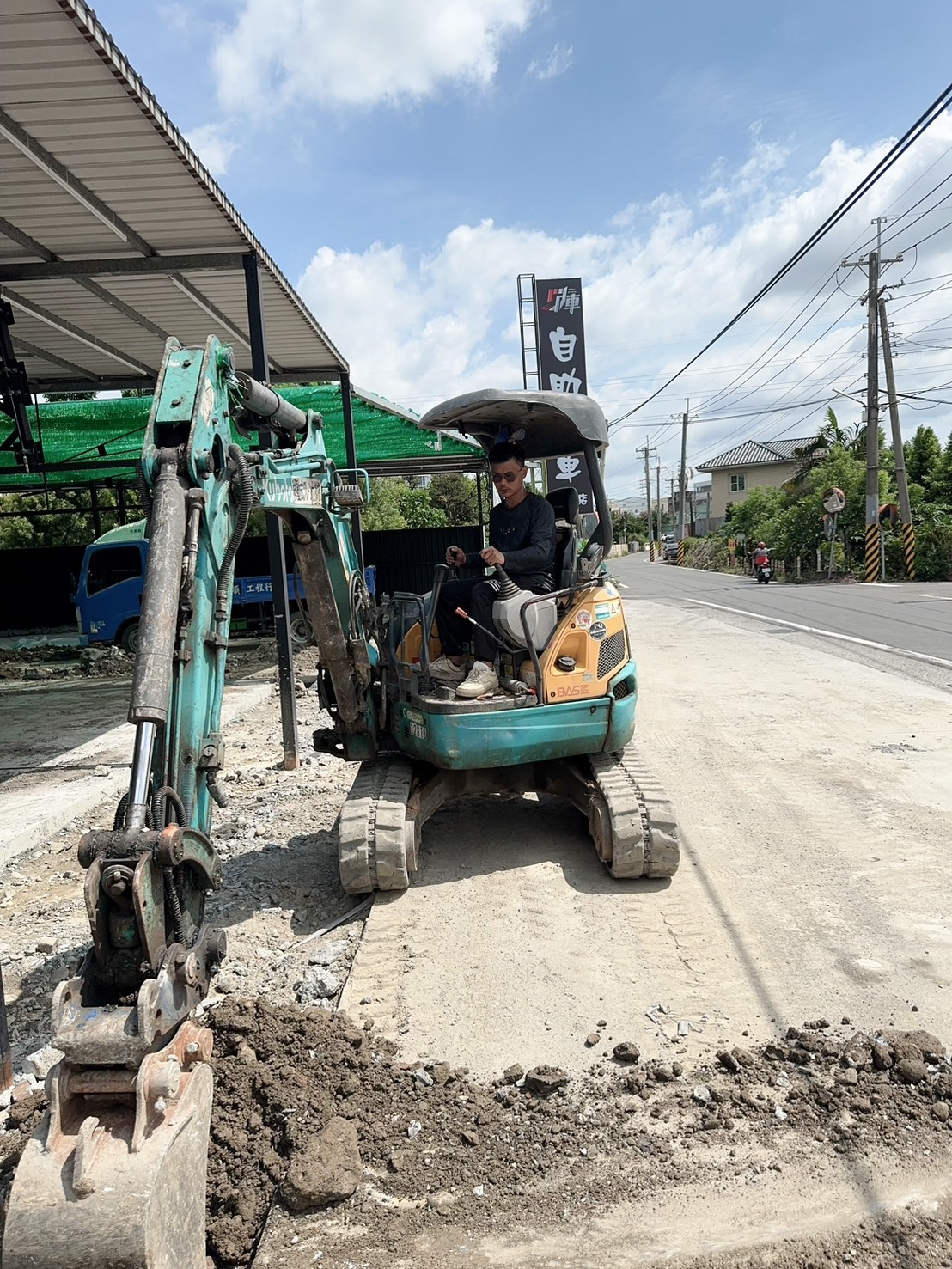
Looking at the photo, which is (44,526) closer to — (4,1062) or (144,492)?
(4,1062)

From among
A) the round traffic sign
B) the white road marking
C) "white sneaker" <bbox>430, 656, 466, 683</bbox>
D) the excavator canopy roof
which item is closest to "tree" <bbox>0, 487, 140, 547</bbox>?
the white road marking

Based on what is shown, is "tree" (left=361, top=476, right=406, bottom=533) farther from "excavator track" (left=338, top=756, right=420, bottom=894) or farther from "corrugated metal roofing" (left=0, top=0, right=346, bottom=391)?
"excavator track" (left=338, top=756, right=420, bottom=894)

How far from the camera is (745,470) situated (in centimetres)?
7100

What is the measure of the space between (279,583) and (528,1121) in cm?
614

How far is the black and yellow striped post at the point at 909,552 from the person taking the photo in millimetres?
27359

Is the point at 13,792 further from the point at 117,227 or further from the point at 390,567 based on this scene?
the point at 390,567

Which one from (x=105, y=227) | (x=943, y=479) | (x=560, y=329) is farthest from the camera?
(x=943, y=479)

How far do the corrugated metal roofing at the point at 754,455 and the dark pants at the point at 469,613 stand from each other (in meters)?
66.9

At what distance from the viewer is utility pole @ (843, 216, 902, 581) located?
92.4ft

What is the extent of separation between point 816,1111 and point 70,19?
6.25 metres

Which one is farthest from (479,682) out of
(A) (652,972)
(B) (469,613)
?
(A) (652,972)

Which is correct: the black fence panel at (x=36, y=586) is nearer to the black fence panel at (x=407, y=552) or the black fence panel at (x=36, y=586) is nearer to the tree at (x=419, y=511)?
the black fence panel at (x=407, y=552)

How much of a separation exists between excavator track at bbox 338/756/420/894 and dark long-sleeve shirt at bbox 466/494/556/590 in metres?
1.52

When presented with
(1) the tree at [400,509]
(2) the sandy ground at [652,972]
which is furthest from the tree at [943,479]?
(2) the sandy ground at [652,972]
